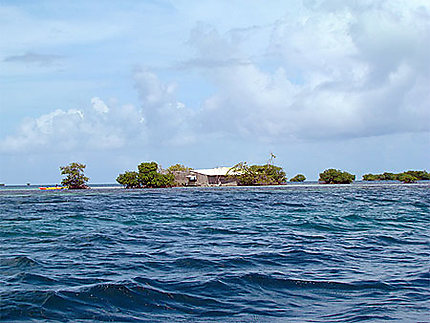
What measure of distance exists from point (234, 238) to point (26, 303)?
754 cm

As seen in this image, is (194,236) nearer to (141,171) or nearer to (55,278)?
(55,278)

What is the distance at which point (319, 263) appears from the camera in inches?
382

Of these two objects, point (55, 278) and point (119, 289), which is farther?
point (55, 278)

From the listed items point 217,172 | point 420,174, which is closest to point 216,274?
point 217,172

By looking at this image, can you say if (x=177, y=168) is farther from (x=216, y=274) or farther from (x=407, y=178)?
(x=216, y=274)

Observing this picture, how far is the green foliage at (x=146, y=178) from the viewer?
80.0 metres

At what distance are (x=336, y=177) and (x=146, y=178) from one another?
36.6 metres

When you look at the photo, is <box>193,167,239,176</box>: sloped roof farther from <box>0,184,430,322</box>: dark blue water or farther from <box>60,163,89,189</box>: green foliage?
<box>0,184,430,322</box>: dark blue water

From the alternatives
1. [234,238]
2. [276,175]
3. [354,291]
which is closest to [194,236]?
[234,238]

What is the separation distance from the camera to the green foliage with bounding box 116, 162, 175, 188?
8000 centimetres

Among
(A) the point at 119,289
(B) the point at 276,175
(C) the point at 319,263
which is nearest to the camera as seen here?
(A) the point at 119,289

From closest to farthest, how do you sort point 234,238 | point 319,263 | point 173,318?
point 173,318 → point 319,263 → point 234,238

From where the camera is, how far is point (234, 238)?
1362 centimetres

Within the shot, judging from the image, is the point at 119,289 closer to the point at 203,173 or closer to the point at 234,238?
the point at 234,238
